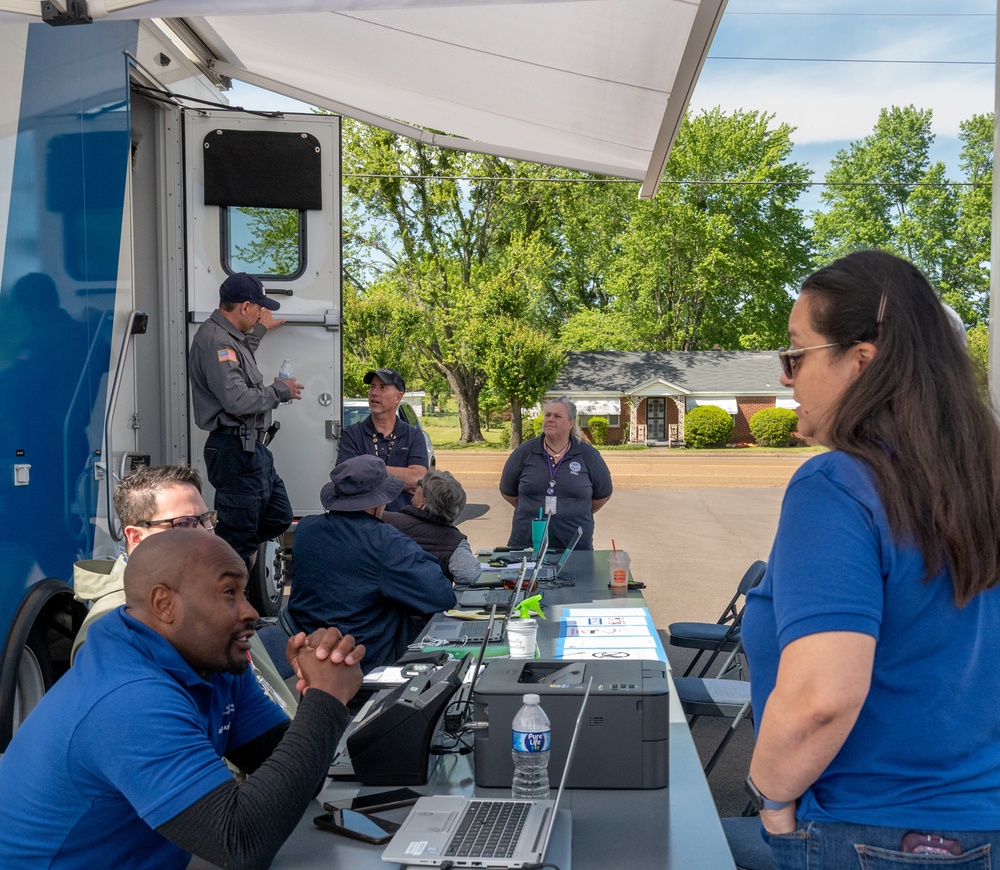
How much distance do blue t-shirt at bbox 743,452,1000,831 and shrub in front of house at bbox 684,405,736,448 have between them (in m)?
39.8

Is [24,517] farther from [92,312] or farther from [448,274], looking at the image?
[448,274]

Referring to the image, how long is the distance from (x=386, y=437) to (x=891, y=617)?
531 cm

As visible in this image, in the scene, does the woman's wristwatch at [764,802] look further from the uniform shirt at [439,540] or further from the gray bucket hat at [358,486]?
the uniform shirt at [439,540]

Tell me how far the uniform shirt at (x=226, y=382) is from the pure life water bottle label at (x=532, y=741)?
3736mm

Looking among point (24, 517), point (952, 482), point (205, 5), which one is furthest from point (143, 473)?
point (952, 482)

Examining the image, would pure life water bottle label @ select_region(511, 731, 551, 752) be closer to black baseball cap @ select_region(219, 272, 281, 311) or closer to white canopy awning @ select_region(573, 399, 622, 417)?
black baseball cap @ select_region(219, 272, 281, 311)

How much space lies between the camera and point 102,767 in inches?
68.7

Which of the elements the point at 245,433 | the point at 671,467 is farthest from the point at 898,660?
the point at 671,467

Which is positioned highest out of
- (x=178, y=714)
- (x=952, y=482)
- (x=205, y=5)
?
(x=205, y=5)

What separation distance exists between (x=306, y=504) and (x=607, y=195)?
42536 mm

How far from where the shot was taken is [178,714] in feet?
5.95

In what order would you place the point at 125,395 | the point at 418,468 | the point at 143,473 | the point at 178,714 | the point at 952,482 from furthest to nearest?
1. the point at 418,468
2. the point at 125,395
3. the point at 143,473
4. the point at 178,714
5. the point at 952,482

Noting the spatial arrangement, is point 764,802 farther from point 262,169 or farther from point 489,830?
point 262,169

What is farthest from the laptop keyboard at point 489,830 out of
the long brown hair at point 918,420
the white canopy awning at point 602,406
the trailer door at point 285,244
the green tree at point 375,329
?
the white canopy awning at point 602,406
